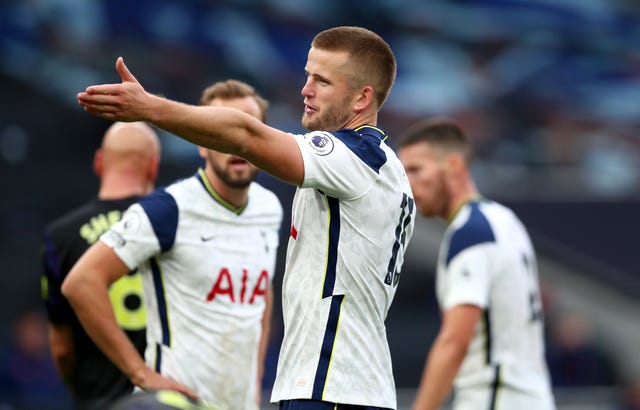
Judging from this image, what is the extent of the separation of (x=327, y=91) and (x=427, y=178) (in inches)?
98.3

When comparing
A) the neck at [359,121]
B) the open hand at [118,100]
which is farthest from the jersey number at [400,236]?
the open hand at [118,100]

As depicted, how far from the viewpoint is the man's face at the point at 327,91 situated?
4473mm

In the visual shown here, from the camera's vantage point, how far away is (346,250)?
4379 millimetres

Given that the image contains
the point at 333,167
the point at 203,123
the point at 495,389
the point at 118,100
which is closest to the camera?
the point at 118,100

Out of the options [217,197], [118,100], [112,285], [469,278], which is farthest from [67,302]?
[118,100]

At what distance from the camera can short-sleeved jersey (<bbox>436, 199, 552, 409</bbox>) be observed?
641 centimetres

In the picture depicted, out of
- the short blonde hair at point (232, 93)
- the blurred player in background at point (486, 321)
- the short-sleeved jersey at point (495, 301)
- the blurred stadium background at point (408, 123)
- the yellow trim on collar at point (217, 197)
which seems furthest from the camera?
the blurred stadium background at point (408, 123)

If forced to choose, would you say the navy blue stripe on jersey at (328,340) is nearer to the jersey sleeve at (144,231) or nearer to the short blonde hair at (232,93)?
the jersey sleeve at (144,231)

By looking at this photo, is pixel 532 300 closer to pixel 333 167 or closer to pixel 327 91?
pixel 327 91

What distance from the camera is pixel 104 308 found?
537 cm

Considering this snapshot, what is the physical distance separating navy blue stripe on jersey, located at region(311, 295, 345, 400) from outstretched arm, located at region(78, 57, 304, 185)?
530 mm

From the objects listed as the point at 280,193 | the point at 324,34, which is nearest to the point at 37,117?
the point at 280,193

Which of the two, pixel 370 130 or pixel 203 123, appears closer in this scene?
pixel 203 123

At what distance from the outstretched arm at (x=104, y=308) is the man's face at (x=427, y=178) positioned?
6.94 feet
